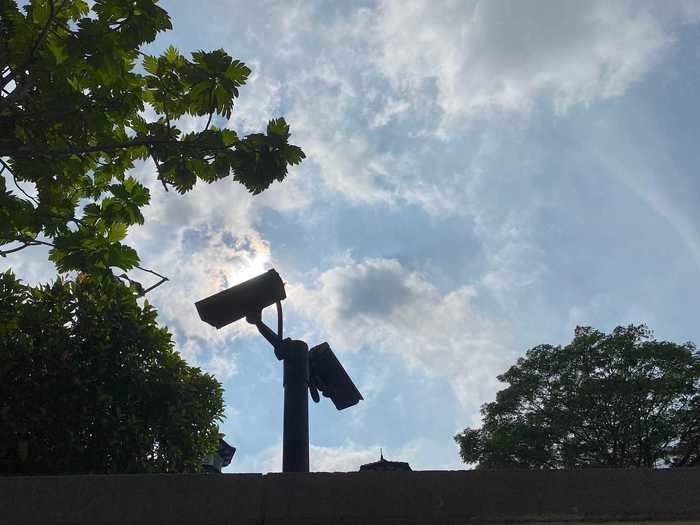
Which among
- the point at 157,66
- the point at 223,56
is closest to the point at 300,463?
the point at 223,56

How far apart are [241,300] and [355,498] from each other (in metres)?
1.89

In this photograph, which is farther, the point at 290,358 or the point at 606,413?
the point at 606,413

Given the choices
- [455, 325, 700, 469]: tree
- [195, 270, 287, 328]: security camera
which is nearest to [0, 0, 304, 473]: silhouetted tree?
[195, 270, 287, 328]: security camera

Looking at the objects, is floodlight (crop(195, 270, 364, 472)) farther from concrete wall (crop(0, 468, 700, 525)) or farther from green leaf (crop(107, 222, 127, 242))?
green leaf (crop(107, 222, 127, 242))

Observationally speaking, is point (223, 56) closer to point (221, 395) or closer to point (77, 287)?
point (77, 287)

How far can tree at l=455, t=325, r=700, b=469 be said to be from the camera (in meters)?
31.9

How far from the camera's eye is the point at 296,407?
172 inches

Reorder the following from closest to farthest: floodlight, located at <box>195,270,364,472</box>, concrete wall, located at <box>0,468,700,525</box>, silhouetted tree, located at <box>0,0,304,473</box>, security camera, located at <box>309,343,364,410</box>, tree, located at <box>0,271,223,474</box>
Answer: concrete wall, located at <box>0,468,700,525</box>, floodlight, located at <box>195,270,364,472</box>, security camera, located at <box>309,343,364,410</box>, silhouetted tree, located at <box>0,0,304,473</box>, tree, located at <box>0,271,223,474</box>

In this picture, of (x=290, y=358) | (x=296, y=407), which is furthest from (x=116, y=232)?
(x=296, y=407)

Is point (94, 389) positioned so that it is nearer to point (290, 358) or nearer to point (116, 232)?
point (116, 232)

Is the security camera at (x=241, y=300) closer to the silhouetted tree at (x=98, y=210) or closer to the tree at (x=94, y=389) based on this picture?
the silhouetted tree at (x=98, y=210)

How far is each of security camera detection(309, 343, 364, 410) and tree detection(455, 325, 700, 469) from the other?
99.7 ft

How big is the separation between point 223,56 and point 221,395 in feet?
21.3

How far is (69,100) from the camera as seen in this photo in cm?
628
